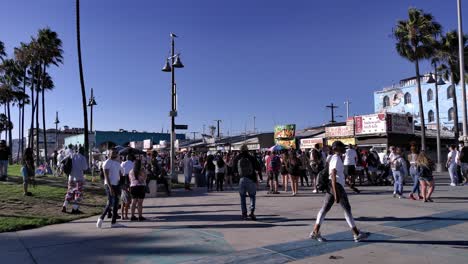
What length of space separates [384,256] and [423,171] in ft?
21.0

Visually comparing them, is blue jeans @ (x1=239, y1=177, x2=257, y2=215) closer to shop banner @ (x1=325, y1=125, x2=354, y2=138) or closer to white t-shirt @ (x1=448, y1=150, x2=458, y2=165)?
white t-shirt @ (x1=448, y1=150, x2=458, y2=165)

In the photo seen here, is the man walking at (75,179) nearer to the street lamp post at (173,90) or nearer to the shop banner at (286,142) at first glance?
the street lamp post at (173,90)

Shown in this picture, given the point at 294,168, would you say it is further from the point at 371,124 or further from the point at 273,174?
the point at 371,124

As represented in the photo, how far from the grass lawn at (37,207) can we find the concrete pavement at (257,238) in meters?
0.69

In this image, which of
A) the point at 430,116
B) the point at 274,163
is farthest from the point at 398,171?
the point at 430,116

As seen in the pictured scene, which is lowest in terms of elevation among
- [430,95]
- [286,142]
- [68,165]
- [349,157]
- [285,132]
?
[68,165]

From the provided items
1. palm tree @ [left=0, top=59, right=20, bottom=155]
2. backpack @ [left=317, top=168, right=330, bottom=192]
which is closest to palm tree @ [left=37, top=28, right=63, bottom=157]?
palm tree @ [left=0, top=59, right=20, bottom=155]

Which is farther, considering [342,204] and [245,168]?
[245,168]

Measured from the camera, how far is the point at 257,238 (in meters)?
7.41

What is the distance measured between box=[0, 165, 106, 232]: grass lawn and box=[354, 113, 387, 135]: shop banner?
21.9m

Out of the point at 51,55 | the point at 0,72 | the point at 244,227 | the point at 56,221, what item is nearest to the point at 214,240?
the point at 244,227

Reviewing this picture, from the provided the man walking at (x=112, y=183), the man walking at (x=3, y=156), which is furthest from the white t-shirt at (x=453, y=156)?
the man walking at (x=3, y=156)

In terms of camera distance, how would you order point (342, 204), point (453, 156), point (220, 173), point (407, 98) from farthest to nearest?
point (407, 98) < point (220, 173) < point (453, 156) < point (342, 204)

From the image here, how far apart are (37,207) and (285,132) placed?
3141cm
